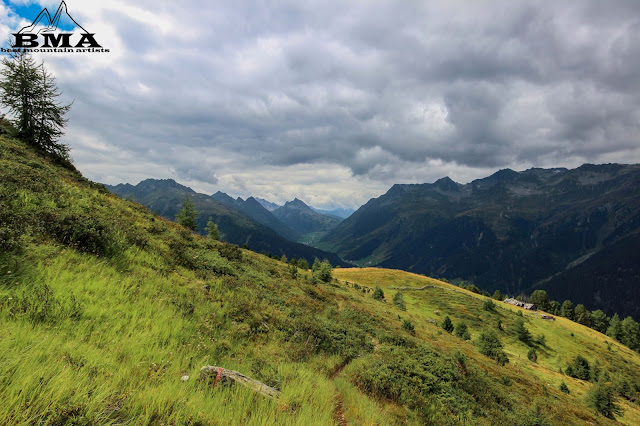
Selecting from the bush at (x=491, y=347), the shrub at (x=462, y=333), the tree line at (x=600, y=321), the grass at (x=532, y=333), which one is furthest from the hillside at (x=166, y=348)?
the tree line at (x=600, y=321)

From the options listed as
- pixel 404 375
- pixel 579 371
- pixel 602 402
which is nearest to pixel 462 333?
pixel 602 402

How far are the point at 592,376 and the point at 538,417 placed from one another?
46.3m

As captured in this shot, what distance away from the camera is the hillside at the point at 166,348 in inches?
137

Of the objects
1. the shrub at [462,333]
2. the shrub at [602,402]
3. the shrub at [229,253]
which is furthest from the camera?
the shrub at [462,333]

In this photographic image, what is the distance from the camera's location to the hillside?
3479mm

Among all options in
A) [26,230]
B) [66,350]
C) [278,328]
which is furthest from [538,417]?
[26,230]

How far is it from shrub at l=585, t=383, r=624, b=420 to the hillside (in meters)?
13.4

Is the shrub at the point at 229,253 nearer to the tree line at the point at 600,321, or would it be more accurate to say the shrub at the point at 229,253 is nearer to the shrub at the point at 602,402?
the shrub at the point at 602,402

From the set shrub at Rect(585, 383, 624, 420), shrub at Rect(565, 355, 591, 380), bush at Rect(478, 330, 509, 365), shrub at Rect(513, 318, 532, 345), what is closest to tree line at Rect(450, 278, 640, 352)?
shrub at Rect(513, 318, 532, 345)

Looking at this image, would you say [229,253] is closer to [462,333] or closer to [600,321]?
[462,333]

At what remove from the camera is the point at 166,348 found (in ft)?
19.1

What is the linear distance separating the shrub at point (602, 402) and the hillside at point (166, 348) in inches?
528

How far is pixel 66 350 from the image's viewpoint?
13.5 ft

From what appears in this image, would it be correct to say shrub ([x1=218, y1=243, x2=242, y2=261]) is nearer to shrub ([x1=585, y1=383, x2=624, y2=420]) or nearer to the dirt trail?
the dirt trail
